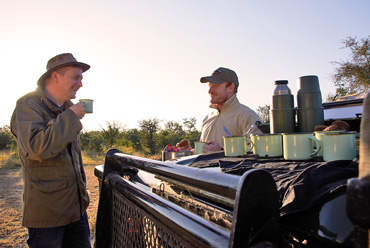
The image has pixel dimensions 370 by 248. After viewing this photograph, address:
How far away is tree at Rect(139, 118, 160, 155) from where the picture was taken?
900 inches

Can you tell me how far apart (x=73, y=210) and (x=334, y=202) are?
7.17 ft

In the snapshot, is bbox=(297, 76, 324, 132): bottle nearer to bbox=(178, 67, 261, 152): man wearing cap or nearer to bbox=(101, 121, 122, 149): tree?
bbox=(178, 67, 261, 152): man wearing cap

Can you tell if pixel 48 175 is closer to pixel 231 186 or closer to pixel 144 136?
pixel 231 186

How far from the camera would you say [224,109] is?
12.8 ft

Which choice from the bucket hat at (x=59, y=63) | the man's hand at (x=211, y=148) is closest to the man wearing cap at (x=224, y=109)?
the man's hand at (x=211, y=148)

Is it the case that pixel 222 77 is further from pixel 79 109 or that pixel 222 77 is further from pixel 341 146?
pixel 341 146

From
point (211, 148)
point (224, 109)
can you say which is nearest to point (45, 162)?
point (211, 148)

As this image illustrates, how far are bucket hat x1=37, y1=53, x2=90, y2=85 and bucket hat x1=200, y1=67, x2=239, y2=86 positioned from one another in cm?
162

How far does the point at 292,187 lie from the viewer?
2.88 feet

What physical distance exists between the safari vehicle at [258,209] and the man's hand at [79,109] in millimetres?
Answer: 1285

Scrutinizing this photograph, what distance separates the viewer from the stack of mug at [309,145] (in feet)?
4.11

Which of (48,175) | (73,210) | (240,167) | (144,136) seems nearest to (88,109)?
(48,175)

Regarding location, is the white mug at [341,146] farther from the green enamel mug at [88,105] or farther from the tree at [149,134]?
the tree at [149,134]

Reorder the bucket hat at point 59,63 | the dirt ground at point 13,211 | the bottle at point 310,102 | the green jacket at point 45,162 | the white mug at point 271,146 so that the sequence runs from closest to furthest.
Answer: the white mug at point 271,146 < the bottle at point 310,102 < the green jacket at point 45,162 < the bucket hat at point 59,63 < the dirt ground at point 13,211
